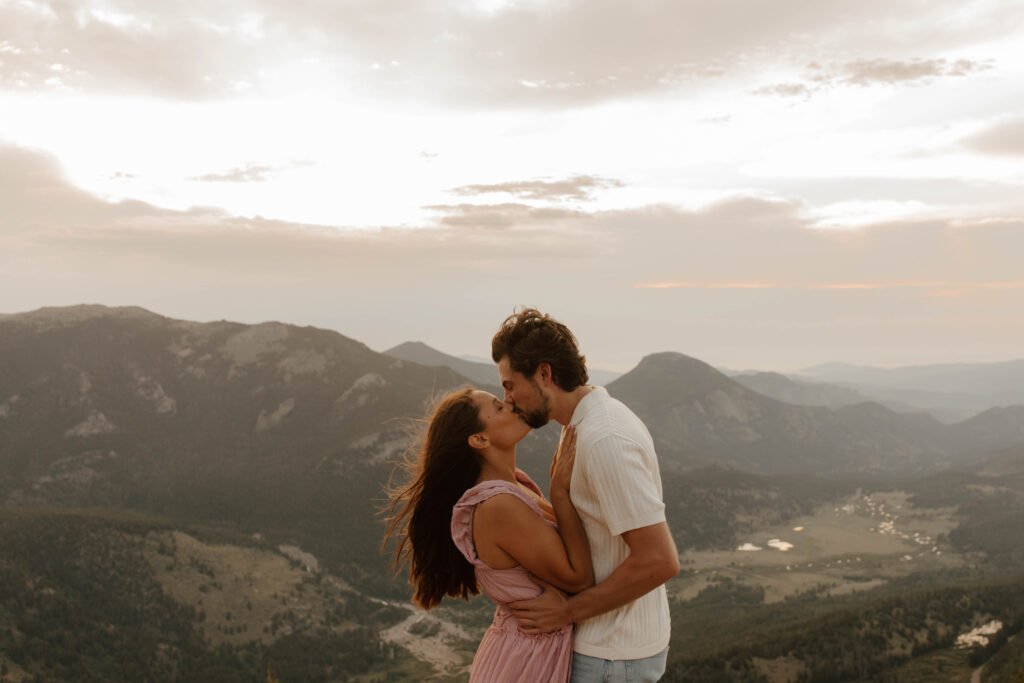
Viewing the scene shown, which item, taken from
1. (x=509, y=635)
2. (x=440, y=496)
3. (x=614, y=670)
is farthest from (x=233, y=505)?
(x=614, y=670)

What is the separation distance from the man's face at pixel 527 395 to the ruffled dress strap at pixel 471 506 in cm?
63

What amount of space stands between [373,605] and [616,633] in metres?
98.2

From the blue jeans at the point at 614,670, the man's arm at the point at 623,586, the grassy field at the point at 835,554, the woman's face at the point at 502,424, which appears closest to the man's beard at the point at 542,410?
the woman's face at the point at 502,424

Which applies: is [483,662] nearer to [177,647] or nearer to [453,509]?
[453,509]

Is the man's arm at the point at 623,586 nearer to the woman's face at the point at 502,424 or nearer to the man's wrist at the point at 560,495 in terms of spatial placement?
the man's wrist at the point at 560,495

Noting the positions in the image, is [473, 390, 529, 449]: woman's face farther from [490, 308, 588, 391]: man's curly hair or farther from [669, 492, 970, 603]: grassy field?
[669, 492, 970, 603]: grassy field

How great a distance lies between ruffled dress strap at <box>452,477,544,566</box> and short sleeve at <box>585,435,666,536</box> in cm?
81

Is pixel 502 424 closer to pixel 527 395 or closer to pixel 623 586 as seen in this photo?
pixel 527 395

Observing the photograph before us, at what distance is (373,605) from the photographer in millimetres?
97562

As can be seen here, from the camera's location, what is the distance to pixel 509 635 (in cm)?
680

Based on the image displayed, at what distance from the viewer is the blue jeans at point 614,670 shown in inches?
252

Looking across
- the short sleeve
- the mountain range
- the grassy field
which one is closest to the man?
the short sleeve

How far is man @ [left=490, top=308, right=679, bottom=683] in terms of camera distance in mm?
5988

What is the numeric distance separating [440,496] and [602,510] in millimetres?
1812
